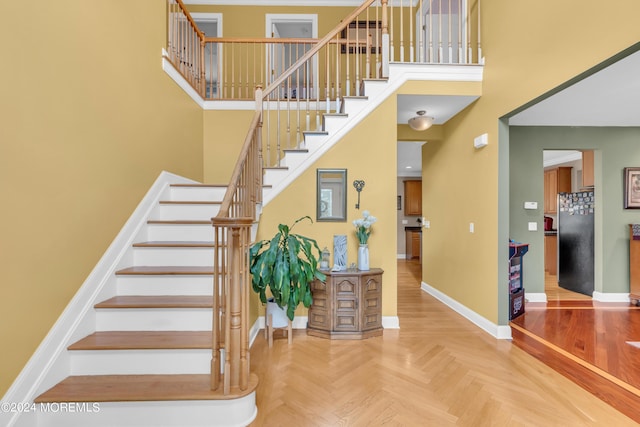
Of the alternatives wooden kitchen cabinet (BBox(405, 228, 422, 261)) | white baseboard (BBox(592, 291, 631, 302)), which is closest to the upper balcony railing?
white baseboard (BBox(592, 291, 631, 302))

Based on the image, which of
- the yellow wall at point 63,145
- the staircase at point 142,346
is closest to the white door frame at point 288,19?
the yellow wall at point 63,145

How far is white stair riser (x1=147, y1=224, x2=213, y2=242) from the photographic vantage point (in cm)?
288

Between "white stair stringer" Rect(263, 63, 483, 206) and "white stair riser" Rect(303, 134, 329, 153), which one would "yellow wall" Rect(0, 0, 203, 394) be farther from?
"white stair riser" Rect(303, 134, 329, 153)

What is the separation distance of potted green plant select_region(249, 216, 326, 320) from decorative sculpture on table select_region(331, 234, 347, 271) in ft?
1.37

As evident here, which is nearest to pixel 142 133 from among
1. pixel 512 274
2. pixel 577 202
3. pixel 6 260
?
pixel 6 260

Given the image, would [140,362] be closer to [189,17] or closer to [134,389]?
[134,389]

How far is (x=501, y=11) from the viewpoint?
120 inches

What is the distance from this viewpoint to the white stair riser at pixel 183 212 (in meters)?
3.11

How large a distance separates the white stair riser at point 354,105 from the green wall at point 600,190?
2.61 meters

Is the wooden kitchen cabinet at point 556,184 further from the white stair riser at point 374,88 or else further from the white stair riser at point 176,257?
the white stair riser at point 176,257

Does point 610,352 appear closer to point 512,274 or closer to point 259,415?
point 512,274

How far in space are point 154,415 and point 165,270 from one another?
109cm

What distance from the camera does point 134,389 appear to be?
1.74 m

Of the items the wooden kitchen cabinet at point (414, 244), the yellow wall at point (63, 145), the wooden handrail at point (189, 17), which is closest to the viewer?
the yellow wall at point (63, 145)
